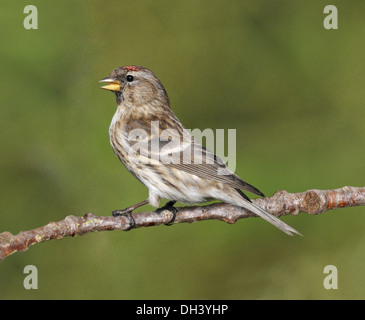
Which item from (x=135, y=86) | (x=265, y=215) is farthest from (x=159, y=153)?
(x=265, y=215)

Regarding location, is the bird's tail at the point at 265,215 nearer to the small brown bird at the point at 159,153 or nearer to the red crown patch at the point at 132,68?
the small brown bird at the point at 159,153

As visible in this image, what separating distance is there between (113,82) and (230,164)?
Result: 85 cm

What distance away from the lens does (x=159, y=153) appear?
11.4 ft

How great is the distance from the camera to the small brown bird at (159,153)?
11.1 ft

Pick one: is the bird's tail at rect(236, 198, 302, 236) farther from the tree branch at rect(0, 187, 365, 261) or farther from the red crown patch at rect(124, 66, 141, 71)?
the red crown patch at rect(124, 66, 141, 71)

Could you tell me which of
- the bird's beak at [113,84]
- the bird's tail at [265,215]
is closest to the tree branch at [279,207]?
the bird's tail at [265,215]

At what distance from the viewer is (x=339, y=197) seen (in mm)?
3166

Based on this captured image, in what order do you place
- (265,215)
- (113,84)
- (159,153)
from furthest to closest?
(113,84)
(159,153)
(265,215)

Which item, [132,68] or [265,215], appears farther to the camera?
[132,68]

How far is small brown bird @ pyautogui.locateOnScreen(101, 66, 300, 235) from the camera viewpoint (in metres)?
3.38

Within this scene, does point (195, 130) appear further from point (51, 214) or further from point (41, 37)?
point (41, 37)

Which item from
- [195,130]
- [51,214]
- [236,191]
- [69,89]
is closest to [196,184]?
[236,191]

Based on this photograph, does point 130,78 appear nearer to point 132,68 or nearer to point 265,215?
point 132,68

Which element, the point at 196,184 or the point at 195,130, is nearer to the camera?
the point at 196,184
